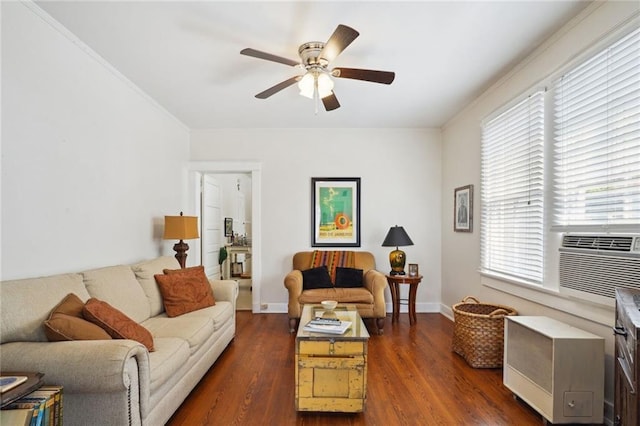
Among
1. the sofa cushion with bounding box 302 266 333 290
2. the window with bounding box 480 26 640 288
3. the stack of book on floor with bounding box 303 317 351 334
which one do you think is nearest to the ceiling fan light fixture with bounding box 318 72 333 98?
the window with bounding box 480 26 640 288

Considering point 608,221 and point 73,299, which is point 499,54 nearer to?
point 608,221

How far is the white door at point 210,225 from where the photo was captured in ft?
16.3

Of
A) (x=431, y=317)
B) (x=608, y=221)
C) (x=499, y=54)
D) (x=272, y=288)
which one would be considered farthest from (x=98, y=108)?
(x=431, y=317)

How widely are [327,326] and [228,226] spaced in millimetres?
4764

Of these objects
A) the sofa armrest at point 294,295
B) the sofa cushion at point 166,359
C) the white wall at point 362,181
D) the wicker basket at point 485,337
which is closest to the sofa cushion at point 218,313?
the sofa cushion at point 166,359

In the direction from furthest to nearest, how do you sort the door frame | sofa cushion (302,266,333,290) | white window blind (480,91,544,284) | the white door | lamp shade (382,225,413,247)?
1. the white door
2. the door frame
3. lamp shade (382,225,413,247)
4. sofa cushion (302,266,333,290)
5. white window blind (480,91,544,284)

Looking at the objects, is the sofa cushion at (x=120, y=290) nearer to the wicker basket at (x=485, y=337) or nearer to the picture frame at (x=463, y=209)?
the wicker basket at (x=485, y=337)

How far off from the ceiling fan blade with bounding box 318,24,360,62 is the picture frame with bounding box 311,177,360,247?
100 inches

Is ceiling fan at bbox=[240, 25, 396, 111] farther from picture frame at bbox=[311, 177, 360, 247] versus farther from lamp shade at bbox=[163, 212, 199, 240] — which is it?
picture frame at bbox=[311, 177, 360, 247]

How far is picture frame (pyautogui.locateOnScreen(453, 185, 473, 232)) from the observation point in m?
3.84

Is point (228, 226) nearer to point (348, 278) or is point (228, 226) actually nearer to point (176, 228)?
point (176, 228)

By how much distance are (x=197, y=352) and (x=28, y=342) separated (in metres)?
1.01

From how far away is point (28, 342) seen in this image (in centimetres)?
171

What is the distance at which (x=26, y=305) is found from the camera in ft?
5.84
